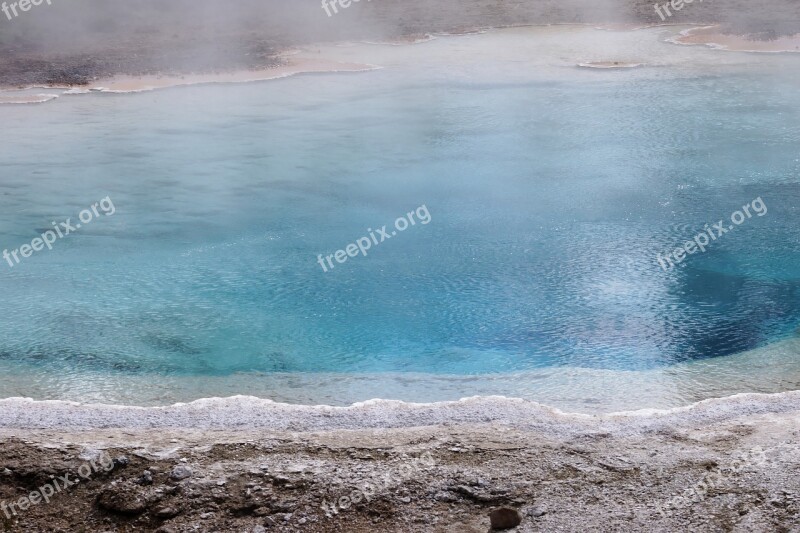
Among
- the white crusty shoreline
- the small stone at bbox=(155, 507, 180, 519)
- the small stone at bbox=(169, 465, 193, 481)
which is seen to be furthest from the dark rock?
the white crusty shoreline

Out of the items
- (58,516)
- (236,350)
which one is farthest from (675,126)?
(58,516)

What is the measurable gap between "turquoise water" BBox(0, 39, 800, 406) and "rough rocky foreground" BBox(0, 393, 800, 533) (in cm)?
105

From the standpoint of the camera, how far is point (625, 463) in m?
3.42

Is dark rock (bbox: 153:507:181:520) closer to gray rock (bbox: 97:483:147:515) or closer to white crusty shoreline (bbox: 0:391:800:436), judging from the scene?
gray rock (bbox: 97:483:147:515)

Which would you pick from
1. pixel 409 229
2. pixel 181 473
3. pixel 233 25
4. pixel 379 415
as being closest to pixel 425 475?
pixel 379 415

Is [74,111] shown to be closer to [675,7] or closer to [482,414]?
[482,414]

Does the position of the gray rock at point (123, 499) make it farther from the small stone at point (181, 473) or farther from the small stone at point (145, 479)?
the small stone at point (181, 473)

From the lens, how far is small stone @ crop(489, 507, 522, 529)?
3.09 metres

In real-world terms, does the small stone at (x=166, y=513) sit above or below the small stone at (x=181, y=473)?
below

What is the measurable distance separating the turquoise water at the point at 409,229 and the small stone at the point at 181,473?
143 centimetres

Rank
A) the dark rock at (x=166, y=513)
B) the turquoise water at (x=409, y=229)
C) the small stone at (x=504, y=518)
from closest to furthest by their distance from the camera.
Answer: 1. the small stone at (x=504, y=518)
2. the dark rock at (x=166, y=513)
3. the turquoise water at (x=409, y=229)

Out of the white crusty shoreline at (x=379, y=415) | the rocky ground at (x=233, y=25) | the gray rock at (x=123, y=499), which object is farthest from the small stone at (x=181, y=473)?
the rocky ground at (x=233, y=25)

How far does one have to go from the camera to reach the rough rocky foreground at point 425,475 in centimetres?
317

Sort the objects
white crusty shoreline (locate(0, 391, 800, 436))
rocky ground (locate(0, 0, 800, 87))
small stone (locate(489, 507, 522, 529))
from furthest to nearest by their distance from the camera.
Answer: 1. rocky ground (locate(0, 0, 800, 87))
2. white crusty shoreline (locate(0, 391, 800, 436))
3. small stone (locate(489, 507, 522, 529))
